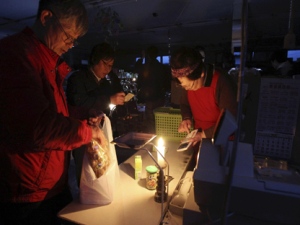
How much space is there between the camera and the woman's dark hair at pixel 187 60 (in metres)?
1.61

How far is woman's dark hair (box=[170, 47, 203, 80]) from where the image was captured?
161 cm

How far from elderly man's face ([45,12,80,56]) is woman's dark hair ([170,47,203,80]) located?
77cm

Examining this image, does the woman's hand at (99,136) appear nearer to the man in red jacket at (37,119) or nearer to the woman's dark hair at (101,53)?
the man in red jacket at (37,119)

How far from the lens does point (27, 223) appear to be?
109 cm

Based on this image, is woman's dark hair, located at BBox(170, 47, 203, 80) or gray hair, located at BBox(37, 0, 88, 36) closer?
gray hair, located at BBox(37, 0, 88, 36)

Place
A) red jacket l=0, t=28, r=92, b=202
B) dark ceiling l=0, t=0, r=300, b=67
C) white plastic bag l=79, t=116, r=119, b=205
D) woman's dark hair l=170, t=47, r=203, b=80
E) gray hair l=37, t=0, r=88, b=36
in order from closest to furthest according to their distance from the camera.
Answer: red jacket l=0, t=28, r=92, b=202, gray hair l=37, t=0, r=88, b=36, white plastic bag l=79, t=116, r=119, b=205, woman's dark hair l=170, t=47, r=203, b=80, dark ceiling l=0, t=0, r=300, b=67

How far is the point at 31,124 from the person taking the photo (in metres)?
0.85

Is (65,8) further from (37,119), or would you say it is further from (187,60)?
(187,60)

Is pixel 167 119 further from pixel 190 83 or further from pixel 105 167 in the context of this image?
pixel 105 167

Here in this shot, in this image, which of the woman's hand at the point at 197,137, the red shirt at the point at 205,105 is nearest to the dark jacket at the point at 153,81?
the red shirt at the point at 205,105

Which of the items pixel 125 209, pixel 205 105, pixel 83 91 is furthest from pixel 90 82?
pixel 125 209

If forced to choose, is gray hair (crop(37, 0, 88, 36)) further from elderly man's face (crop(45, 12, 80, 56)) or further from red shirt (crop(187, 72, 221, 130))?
red shirt (crop(187, 72, 221, 130))

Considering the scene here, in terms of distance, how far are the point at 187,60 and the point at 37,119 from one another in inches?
43.9

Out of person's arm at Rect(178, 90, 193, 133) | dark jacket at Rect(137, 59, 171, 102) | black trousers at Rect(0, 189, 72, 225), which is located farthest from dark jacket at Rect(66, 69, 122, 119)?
dark jacket at Rect(137, 59, 171, 102)
